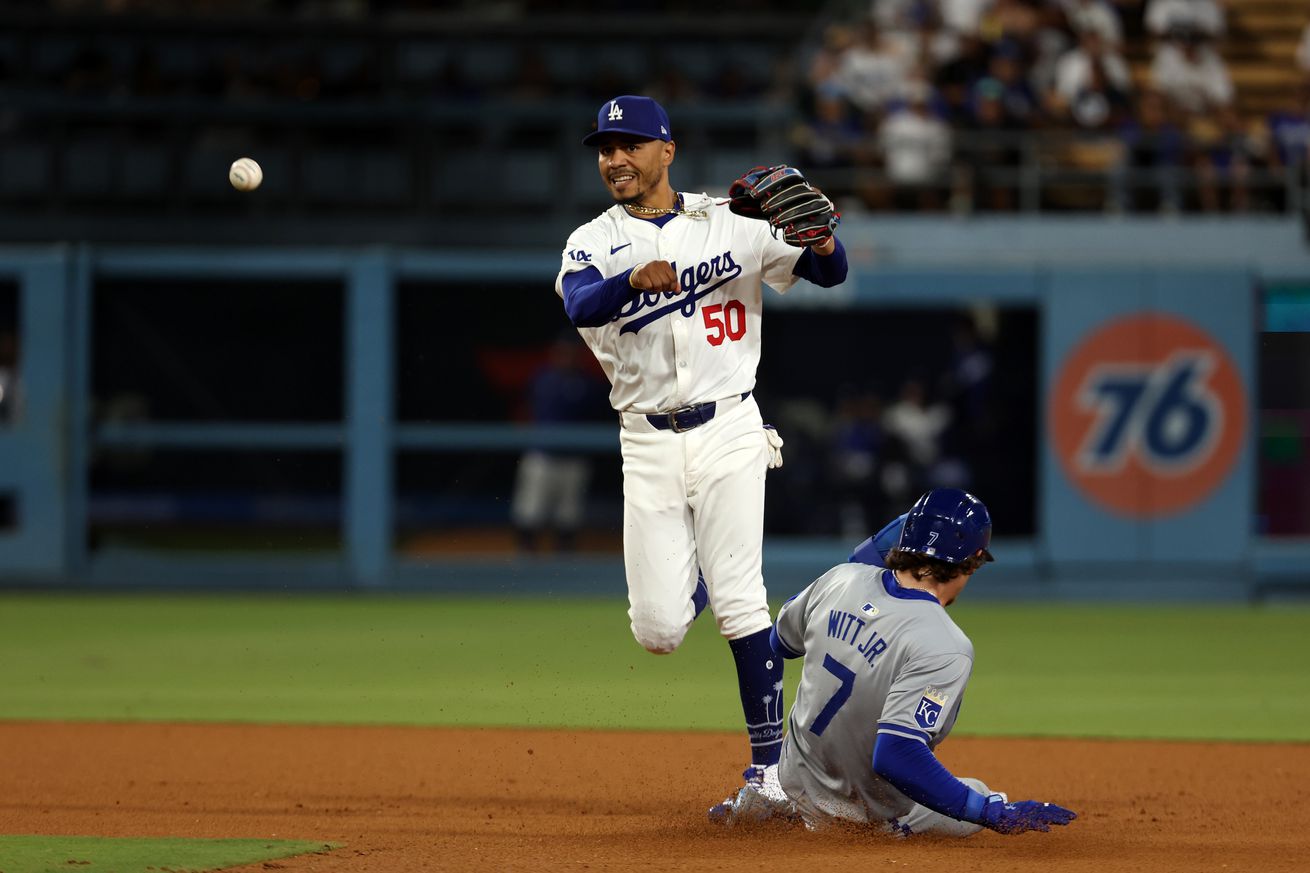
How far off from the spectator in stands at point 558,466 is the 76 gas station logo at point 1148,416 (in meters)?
3.35

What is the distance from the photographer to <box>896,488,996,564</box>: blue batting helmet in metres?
4.50

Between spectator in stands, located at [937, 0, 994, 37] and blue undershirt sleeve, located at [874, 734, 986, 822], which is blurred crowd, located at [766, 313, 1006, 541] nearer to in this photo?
spectator in stands, located at [937, 0, 994, 37]

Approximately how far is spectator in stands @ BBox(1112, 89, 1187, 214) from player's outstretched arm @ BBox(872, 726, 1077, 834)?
34.8 feet

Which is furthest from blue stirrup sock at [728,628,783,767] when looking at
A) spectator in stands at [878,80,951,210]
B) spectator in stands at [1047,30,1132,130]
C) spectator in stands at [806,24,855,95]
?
spectator in stands at [1047,30,1132,130]

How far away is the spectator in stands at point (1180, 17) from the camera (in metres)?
16.2

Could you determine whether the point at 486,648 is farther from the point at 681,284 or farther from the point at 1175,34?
the point at 1175,34

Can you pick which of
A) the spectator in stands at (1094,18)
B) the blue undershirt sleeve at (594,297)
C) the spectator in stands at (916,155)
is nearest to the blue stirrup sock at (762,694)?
the blue undershirt sleeve at (594,297)

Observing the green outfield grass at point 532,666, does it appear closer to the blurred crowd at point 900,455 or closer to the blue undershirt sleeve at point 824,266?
the blurred crowd at point 900,455

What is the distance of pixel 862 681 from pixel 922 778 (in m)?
0.32

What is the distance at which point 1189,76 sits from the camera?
15875 millimetres

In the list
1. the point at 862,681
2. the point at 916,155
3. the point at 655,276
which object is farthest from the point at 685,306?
the point at 916,155

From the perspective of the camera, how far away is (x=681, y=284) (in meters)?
5.28

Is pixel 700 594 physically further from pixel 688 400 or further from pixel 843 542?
pixel 843 542

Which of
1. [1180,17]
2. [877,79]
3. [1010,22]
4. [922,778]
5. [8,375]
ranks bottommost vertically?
[922,778]
